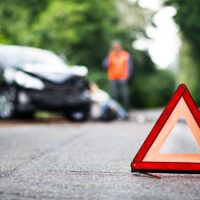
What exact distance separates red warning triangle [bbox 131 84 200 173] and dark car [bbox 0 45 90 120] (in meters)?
8.86

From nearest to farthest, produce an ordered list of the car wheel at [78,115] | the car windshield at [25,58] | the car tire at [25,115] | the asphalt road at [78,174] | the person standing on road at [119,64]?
1. the asphalt road at [78,174]
2. the car tire at [25,115]
3. the car windshield at [25,58]
4. the car wheel at [78,115]
5. the person standing on road at [119,64]

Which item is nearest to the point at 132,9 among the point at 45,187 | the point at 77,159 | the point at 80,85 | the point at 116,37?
the point at 116,37

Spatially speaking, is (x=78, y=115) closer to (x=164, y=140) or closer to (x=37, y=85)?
(x=37, y=85)

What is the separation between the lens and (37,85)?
14.5m

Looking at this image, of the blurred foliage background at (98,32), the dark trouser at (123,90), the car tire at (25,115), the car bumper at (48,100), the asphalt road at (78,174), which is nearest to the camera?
the asphalt road at (78,174)

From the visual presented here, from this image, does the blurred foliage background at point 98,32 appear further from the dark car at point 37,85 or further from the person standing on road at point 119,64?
the dark car at point 37,85

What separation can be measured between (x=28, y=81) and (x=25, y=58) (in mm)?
951

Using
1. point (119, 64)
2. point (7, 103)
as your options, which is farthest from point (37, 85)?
point (119, 64)

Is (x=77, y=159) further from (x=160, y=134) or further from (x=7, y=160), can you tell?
(x=160, y=134)

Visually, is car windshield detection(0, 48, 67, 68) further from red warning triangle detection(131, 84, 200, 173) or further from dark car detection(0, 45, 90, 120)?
red warning triangle detection(131, 84, 200, 173)

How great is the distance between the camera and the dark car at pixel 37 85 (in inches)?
570

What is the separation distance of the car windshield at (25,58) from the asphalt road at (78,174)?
5057 millimetres

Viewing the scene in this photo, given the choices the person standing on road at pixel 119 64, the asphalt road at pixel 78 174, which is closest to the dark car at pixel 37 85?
the person standing on road at pixel 119 64

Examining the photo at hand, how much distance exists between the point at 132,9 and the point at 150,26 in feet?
7.50
